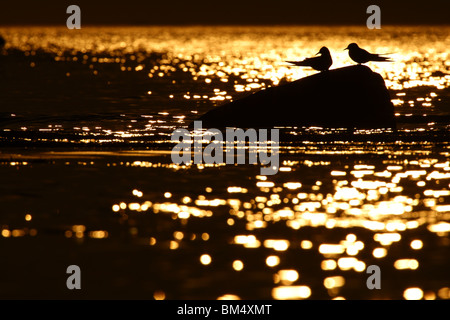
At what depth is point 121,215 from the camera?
14.5 metres

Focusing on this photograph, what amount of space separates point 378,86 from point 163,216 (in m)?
11.4

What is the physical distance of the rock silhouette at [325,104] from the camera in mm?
24578

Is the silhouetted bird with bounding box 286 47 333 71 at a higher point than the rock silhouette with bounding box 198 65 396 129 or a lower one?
higher

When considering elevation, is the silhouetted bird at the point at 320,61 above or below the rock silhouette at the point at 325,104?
above

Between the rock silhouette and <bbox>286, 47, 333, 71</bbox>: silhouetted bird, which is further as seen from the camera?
the rock silhouette

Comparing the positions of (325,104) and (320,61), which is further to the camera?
(325,104)

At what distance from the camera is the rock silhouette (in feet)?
80.6

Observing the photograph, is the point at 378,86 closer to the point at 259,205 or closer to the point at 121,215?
the point at 259,205

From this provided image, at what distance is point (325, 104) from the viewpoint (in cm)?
2495

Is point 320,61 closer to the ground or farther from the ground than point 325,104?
farther from the ground

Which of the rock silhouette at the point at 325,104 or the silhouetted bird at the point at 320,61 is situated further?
the rock silhouette at the point at 325,104
